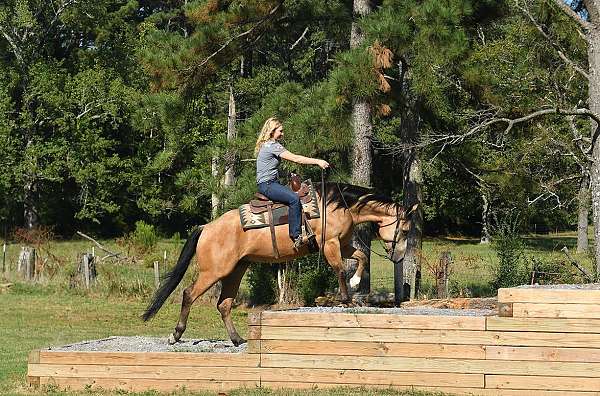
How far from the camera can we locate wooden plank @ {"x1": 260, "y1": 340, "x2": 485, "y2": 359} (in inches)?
389

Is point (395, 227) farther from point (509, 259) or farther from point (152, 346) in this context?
point (509, 259)

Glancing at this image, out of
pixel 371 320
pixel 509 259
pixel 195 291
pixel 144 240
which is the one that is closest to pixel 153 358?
pixel 195 291

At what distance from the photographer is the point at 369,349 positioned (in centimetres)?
1015

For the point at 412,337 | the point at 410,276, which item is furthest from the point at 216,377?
the point at 410,276

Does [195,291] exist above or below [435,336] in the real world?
above

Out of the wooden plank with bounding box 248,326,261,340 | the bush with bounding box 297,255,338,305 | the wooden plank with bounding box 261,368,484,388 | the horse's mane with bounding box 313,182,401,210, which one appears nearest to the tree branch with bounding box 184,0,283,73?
the bush with bounding box 297,255,338,305

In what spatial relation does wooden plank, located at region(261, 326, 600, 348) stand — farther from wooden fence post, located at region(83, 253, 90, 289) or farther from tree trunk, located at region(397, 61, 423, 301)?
wooden fence post, located at region(83, 253, 90, 289)

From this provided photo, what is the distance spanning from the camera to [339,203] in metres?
12.6

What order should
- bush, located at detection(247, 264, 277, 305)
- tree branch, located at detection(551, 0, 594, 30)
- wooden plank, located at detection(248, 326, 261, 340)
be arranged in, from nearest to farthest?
1. wooden plank, located at detection(248, 326, 261, 340)
2. tree branch, located at detection(551, 0, 594, 30)
3. bush, located at detection(247, 264, 277, 305)

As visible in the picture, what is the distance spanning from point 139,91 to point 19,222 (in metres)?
9.98

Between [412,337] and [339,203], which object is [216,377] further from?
[339,203]

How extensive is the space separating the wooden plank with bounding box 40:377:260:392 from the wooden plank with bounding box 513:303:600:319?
2.72 metres

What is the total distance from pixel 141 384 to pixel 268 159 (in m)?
2.94

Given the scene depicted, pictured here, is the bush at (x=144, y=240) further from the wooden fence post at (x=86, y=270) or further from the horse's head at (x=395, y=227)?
the horse's head at (x=395, y=227)
